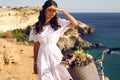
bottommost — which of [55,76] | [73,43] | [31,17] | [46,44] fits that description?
[73,43]

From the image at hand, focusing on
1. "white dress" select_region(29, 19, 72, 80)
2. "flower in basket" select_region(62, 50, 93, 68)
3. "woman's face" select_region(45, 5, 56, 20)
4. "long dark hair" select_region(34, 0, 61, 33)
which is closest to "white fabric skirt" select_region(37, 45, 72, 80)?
"white dress" select_region(29, 19, 72, 80)

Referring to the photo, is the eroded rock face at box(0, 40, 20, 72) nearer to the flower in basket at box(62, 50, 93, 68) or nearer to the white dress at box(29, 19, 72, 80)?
the white dress at box(29, 19, 72, 80)

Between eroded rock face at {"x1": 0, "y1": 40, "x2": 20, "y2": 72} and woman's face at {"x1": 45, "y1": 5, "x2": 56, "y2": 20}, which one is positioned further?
eroded rock face at {"x1": 0, "y1": 40, "x2": 20, "y2": 72}

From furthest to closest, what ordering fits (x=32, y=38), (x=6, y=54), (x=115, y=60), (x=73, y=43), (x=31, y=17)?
1. (x=73, y=43)
2. (x=31, y=17)
3. (x=115, y=60)
4. (x=6, y=54)
5. (x=32, y=38)

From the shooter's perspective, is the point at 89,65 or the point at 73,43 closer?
the point at 89,65

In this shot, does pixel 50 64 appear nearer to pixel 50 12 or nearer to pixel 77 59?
pixel 77 59

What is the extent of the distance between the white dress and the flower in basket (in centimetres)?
10

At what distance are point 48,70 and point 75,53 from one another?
39 cm

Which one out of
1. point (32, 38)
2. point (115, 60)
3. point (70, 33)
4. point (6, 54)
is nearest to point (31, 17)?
point (70, 33)

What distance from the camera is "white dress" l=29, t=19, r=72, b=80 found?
4.58m

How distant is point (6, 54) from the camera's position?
12500mm

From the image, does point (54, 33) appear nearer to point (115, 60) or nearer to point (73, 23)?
point (73, 23)

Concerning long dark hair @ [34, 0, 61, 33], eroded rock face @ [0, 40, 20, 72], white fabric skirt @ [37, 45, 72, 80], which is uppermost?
long dark hair @ [34, 0, 61, 33]

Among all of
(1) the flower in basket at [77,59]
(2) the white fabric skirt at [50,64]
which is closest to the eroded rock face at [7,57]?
(2) the white fabric skirt at [50,64]
